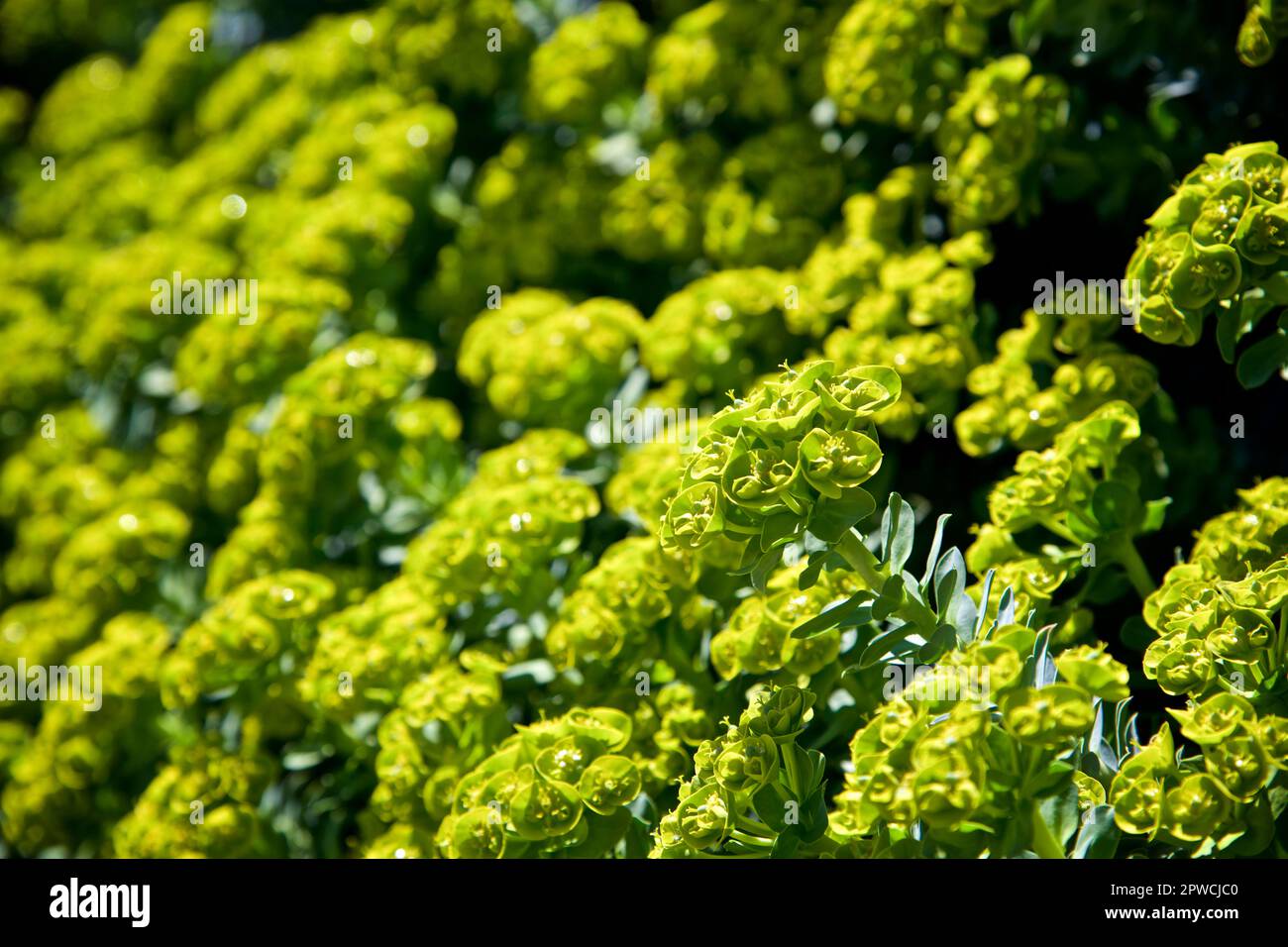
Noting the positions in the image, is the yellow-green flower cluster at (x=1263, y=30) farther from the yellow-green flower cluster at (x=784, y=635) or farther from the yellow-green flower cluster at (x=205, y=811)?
the yellow-green flower cluster at (x=205, y=811)

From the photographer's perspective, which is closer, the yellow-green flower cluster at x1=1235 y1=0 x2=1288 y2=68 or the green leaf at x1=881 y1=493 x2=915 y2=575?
the green leaf at x1=881 y1=493 x2=915 y2=575

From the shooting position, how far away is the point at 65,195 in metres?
4.37

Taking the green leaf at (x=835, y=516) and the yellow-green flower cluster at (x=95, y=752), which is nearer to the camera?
the green leaf at (x=835, y=516)

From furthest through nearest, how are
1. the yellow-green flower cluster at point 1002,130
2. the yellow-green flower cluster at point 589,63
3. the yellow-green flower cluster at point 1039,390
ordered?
1. the yellow-green flower cluster at point 589,63
2. the yellow-green flower cluster at point 1002,130
3. the yellow-green flower cluster at point 1039,390

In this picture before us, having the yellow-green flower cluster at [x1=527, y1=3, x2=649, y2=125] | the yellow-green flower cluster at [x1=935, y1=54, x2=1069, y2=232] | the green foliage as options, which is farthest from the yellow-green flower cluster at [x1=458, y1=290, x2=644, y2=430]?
the yellow-green flower cluster at [x1=935, y1=54, x2=1069, y2=232]

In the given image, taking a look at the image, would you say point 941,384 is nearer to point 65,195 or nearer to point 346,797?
point 346,797

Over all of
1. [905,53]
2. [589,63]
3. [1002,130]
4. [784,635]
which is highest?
[589,63]

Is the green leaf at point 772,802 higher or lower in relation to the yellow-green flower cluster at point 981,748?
lower

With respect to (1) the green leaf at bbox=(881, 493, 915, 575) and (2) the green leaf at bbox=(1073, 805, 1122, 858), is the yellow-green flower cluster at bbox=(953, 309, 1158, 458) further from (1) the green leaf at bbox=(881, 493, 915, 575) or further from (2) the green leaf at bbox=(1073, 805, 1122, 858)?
(2) the green leaf at bbox=(1073, 805, 1122, 858)

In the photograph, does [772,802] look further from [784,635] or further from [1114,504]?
[1114,504]

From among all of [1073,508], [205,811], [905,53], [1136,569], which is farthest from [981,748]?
[205,811]

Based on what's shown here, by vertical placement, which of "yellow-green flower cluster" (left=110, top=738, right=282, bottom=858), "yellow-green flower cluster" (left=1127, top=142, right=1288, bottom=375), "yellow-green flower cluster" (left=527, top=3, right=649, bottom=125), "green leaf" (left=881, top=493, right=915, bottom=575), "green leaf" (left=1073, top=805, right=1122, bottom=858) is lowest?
"yellow-green flower cluster" (left=110, top=738, right=282, bottom=858)

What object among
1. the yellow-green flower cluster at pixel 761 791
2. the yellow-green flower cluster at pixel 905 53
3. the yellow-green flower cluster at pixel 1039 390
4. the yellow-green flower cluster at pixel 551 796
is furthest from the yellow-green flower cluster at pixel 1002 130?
the yellow-green flower cluster at pixel 551 796

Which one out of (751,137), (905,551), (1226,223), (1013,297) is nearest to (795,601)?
(905,551)
